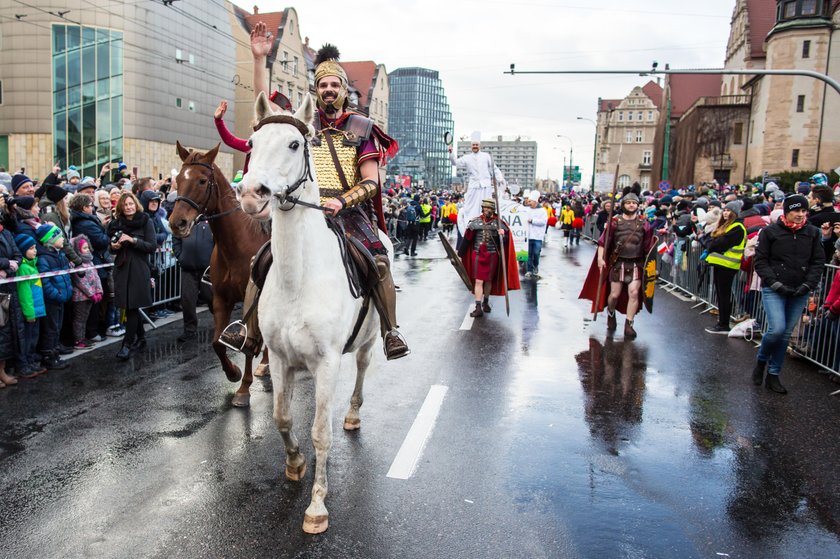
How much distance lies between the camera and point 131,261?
8.60m

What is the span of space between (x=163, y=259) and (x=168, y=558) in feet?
26.8

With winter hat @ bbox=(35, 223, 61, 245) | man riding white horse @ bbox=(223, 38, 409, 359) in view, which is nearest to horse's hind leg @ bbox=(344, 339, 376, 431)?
man riding white horse @ bbox=(223, 38, 409, 359)

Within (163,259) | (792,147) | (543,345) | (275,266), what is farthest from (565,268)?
(792,147)

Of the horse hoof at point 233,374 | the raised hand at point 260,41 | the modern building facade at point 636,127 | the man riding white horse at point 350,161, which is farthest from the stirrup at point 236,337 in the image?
the modern building facade at point 636,127

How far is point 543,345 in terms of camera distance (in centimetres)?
952

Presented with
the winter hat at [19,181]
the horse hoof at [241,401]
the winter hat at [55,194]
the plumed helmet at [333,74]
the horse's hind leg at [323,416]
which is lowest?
the horse hoof at [241,401]

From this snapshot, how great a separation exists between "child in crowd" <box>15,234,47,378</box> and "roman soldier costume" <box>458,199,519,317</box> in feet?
22.3

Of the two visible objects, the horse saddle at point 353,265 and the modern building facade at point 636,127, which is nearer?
the horse saddle at point 353,265

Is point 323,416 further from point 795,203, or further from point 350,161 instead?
point 795,203

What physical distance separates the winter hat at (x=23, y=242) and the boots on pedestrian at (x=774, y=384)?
8.66 meters

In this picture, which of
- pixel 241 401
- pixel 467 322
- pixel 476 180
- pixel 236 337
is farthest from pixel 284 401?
pixel 476 180

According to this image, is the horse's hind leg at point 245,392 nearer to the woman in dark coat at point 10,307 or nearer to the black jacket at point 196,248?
the woman in dark coat at point 10,307

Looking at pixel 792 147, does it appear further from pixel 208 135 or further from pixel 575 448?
pixel 575 448

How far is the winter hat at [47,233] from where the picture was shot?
7777mm
